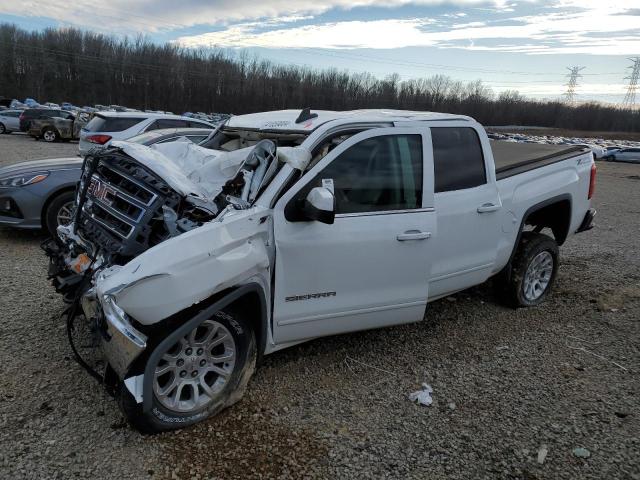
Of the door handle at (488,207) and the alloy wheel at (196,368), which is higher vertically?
the door handle at (488,207)

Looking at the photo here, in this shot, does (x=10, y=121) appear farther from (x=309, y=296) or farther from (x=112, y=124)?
(x=309, y=296)

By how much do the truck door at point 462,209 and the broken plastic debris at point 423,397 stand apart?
82cm

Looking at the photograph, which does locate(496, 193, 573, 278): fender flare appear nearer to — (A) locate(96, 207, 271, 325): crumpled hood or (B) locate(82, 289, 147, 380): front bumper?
(A) locate(96, 207, 271, 325): crumpled hood

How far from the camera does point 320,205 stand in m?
2.99

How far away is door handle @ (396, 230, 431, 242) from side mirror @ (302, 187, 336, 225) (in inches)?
27.6

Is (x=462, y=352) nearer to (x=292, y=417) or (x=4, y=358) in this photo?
(x=292, y=417)

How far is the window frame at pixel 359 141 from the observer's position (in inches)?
125

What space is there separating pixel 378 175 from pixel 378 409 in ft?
5.28

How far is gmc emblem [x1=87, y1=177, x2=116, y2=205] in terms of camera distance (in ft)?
11.4

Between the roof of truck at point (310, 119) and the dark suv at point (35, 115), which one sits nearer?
the roof of truck at point (310, 119)

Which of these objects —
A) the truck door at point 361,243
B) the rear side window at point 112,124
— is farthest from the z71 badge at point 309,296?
the rear side window at point 112,124

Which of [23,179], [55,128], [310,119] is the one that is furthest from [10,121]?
[310,119]

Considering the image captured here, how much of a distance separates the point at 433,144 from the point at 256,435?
2.52 metres

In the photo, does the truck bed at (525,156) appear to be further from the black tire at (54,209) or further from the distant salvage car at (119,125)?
the distant salvage car at (119,125)
